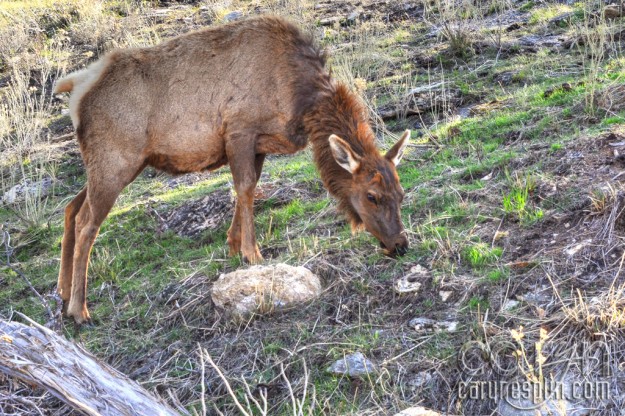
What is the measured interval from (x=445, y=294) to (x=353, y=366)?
1014mm

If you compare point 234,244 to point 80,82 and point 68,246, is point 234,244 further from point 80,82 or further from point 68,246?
point 80,82

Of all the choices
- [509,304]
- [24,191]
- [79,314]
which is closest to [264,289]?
[509,304]

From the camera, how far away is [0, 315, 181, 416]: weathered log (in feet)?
13.7

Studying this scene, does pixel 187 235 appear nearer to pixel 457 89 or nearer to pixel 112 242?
pixel 112 242

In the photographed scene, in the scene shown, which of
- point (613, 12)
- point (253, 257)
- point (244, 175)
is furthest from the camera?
point (613, 12)

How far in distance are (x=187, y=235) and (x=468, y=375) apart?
4388mm

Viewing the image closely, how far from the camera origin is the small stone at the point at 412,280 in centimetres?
611

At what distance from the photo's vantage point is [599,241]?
589 cm

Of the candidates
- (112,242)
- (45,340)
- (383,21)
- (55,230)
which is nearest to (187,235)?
(112,242)

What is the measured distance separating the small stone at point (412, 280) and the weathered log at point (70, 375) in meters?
2.32

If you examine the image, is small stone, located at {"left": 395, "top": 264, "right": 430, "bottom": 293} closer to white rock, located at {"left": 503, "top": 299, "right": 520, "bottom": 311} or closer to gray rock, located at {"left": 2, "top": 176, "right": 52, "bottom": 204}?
white rock, located at {"left": 503, "top": 299, "right": 520, "bottom": 311}

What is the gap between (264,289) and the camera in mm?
6203

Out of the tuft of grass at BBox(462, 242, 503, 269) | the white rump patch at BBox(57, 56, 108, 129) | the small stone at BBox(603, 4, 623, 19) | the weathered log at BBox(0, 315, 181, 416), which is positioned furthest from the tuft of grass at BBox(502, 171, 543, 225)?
the small stone at BBox(603, 4, 623, 19)

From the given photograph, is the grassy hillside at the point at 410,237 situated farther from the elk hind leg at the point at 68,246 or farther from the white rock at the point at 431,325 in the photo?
the elk hind leg at the point at 68,246
